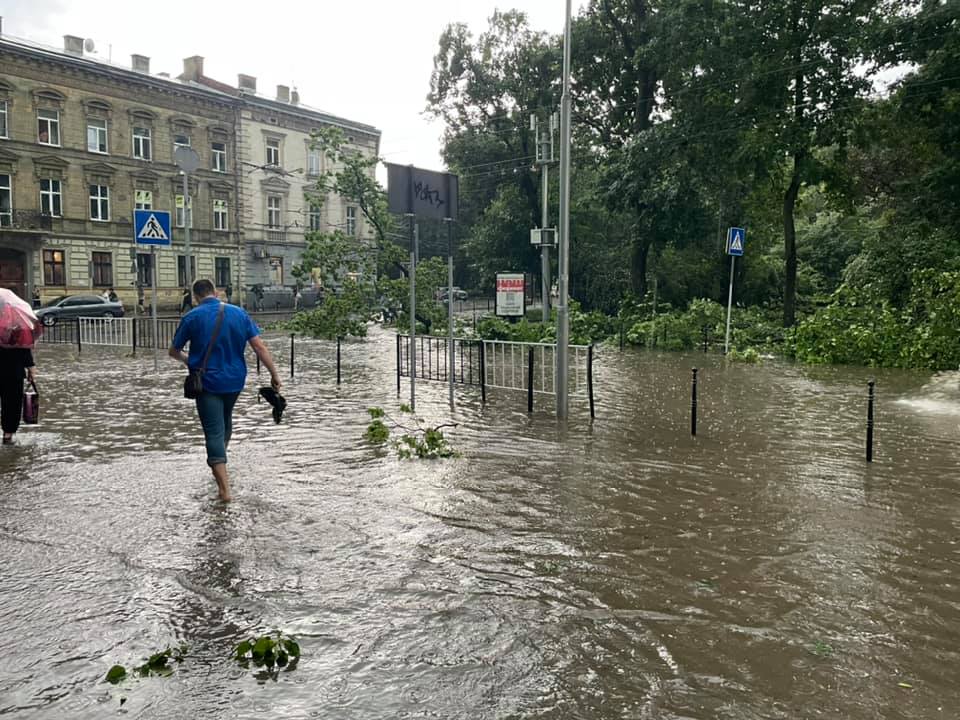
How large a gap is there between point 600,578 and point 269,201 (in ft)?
174

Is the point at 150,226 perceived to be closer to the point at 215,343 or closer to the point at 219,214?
the point at 215,343

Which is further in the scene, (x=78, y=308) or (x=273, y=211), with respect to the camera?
(x=273, y=211)

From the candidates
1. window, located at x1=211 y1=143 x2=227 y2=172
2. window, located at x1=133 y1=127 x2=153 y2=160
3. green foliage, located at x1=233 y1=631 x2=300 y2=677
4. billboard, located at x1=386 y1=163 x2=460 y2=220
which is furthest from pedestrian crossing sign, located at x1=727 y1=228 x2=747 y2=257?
window, located at x1=211 y1=143 x2=227 y2=172

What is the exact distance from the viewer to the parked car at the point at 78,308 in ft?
113

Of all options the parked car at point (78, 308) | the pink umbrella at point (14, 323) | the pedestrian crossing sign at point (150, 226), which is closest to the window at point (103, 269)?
the parked car at point (78, 308)

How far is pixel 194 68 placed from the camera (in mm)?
53531

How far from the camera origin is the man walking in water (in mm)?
7004

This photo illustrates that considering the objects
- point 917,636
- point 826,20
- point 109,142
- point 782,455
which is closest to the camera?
point 917,636

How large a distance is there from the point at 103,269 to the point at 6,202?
5.75 meters

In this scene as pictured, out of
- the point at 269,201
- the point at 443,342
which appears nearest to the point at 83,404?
the point at 443,342

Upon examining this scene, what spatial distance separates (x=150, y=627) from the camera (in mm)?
4543

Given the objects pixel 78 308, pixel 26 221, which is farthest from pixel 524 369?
pixel 26 221

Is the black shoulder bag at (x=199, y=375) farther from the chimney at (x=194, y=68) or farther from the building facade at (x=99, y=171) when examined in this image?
the chimney at (x=194, y=68)

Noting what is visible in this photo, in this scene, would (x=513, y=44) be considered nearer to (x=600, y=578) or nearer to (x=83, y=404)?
(x=83, y=404)
